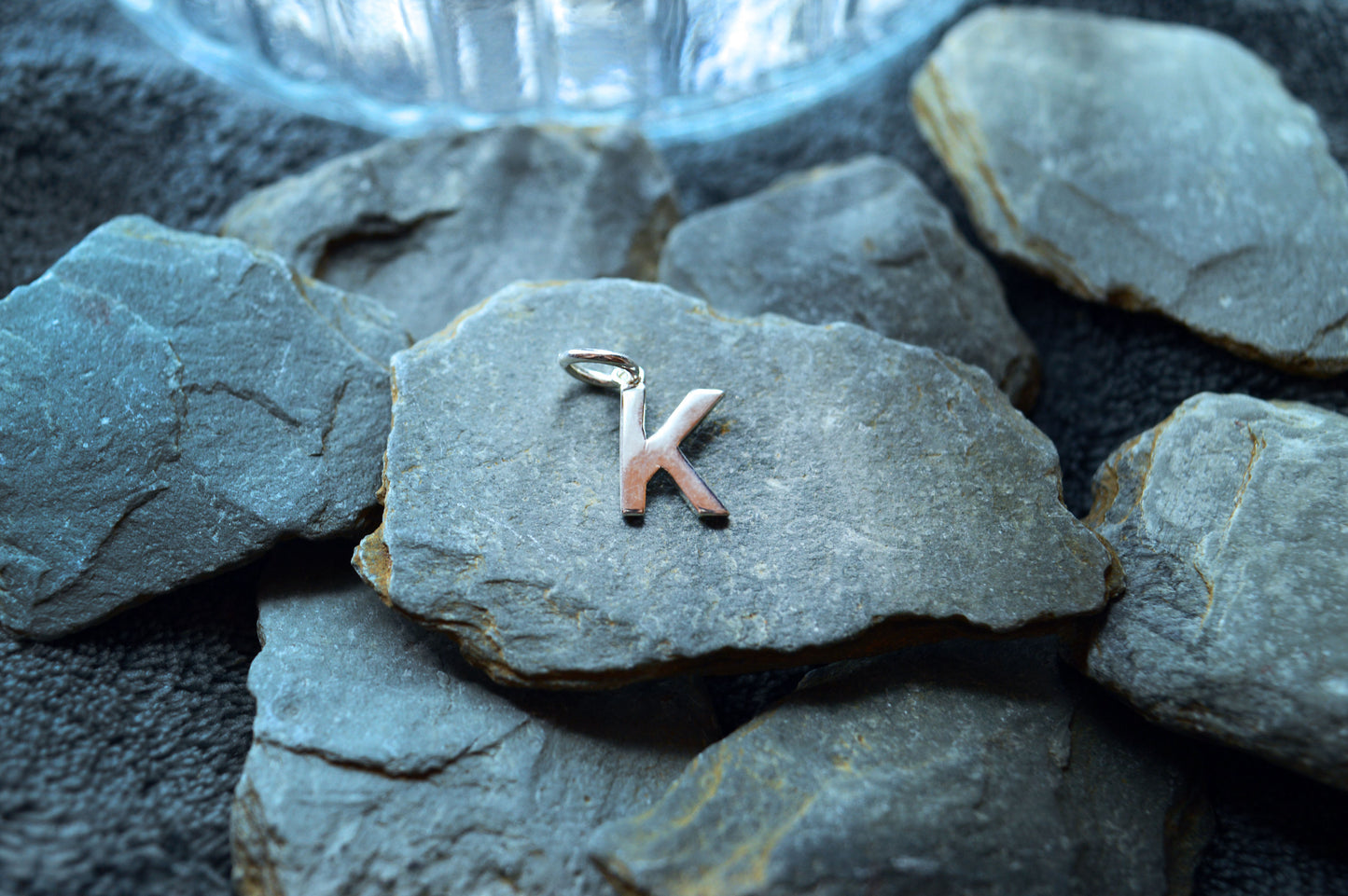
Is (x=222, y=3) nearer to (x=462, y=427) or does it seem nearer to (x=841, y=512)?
(x=462, y=427)

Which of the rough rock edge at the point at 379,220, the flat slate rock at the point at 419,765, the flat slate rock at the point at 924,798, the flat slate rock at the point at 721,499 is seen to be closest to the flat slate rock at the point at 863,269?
the rough rock edge at the point at 379,220

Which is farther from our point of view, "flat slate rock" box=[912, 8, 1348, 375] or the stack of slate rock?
"flat slate rock" box=[912, 8, 1348, 375]

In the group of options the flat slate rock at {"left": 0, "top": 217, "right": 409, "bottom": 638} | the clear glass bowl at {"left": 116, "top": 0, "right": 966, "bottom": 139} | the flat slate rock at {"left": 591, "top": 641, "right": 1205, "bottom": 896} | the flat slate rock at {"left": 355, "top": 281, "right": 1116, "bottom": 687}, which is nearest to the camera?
the flat slate rock at {"left": 591, "top": 641, "right": 1205, "bottom": 896}

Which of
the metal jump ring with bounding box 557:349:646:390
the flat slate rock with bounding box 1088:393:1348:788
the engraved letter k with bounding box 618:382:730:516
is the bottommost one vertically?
the flat slate rock with bounding box 1088:393:1348:788

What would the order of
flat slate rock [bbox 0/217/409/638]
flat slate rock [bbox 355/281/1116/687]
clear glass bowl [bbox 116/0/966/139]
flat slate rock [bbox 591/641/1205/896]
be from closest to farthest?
flat slate rock [bbox 591/641/1205/896], flat slate rock [bbox 355/281/1116/687], flat slate rock [bbox 0/217/409/638], clear glass bowl [bbox 116/0/966/139]

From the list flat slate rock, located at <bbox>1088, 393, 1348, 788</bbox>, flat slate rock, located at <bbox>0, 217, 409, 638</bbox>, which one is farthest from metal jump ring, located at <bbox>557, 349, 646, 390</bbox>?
flat slate rock, located at <bbox>1088, 393, 1348, 788</bbox>

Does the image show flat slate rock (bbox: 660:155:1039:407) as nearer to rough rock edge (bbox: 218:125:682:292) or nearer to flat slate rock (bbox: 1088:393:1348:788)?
rough rock edge (bbox: 218:125:682:292)

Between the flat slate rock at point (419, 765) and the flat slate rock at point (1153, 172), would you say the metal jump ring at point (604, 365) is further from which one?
the flat slate rock at point (1153, 172)
